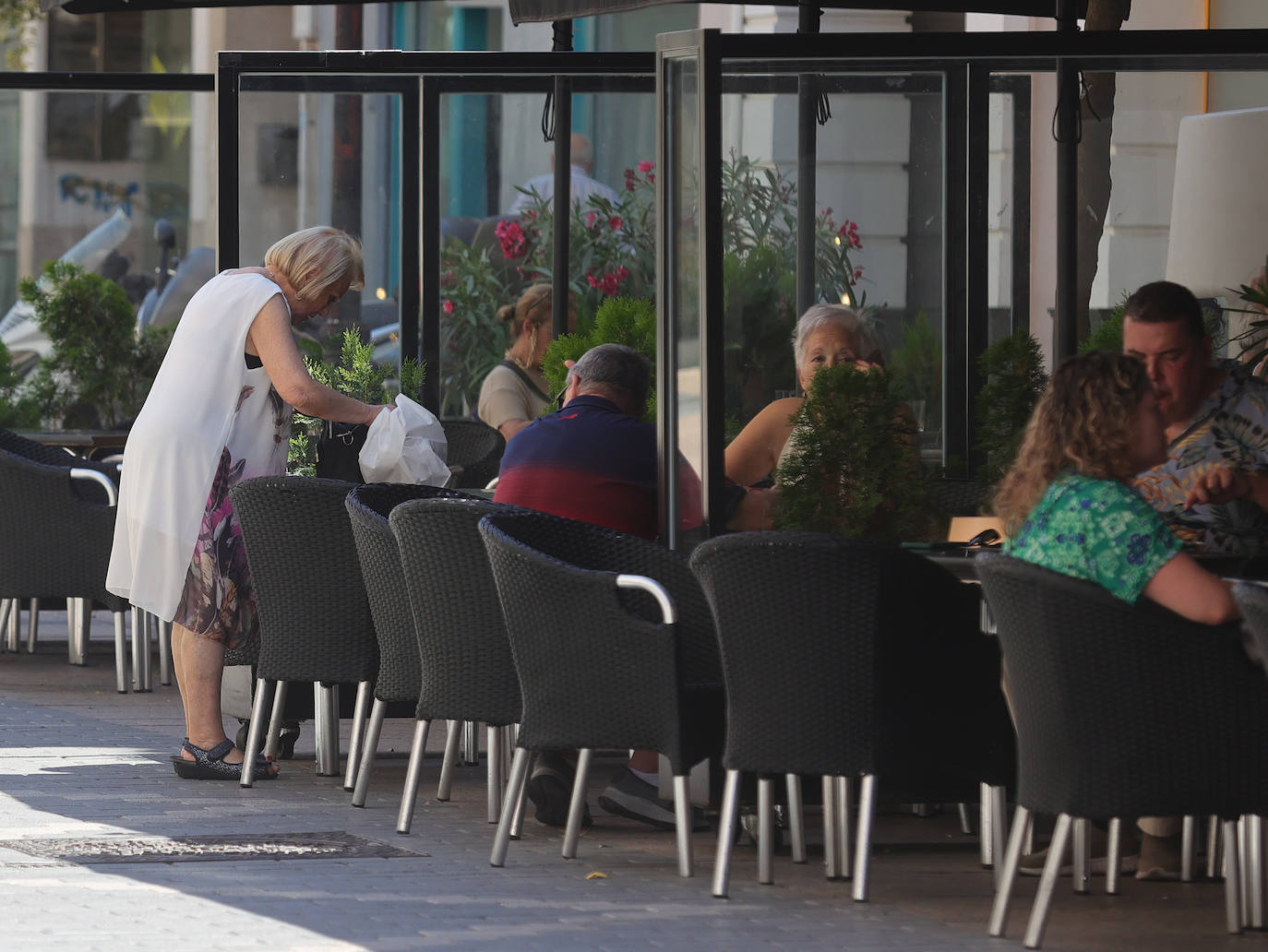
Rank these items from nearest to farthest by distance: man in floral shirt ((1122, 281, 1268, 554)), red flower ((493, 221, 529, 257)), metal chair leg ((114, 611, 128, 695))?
man in floral shirt ((1122, 281, 1268, 554)) → metal chair leg ((114, 611, 128, 695)) → red flower ((493, 221, 529, 257))

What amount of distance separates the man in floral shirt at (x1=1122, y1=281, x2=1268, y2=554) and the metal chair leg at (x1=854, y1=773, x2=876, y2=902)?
1355mm

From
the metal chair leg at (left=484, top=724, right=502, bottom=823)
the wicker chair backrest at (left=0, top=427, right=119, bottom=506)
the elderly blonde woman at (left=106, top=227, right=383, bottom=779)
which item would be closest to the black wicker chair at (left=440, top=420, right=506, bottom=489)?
the wicker chair backrest at (left=0, top=427, right=119, bottom=506)

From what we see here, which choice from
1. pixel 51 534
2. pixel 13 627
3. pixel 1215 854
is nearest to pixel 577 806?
pixel 1215 854

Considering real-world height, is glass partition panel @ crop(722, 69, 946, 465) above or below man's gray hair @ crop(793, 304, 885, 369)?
above

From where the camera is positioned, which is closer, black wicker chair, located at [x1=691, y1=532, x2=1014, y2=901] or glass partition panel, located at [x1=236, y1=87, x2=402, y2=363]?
black wicker chair, located at [x1=691, y1=532, x2=1014, y2=901]

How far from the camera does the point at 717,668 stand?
6.19 m

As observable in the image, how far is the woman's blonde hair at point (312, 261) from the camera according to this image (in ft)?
24.4

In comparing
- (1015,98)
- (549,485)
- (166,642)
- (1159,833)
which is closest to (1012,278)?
(1015,98)

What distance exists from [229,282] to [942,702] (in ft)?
9.70

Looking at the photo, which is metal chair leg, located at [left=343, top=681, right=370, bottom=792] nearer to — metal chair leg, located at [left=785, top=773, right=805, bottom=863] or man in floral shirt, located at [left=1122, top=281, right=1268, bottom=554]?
metal chair leg, located at [left=785, top=773, right=805, bottom=863]

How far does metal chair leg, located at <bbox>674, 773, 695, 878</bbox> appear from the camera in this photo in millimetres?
5676

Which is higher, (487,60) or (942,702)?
(487,60)

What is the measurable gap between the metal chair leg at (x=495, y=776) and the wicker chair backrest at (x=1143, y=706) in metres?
2.22

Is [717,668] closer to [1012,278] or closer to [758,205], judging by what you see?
[758,205]
